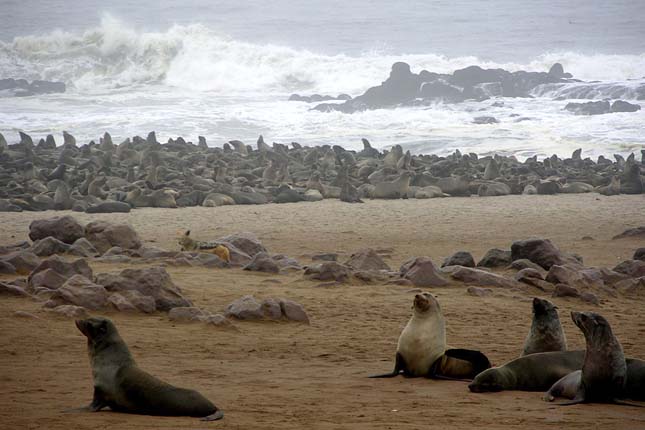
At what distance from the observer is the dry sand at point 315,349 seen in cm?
471

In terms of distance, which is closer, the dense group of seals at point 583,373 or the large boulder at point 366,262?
the dense group of seals at point 583,373

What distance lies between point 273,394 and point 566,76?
43324 millimetres

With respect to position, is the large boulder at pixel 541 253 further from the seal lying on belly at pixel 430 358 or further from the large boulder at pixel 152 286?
the seal lying on belly at pixel 430 358

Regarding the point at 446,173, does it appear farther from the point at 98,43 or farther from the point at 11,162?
the point at 98,43

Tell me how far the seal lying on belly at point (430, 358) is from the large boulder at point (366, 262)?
4899 millimetres

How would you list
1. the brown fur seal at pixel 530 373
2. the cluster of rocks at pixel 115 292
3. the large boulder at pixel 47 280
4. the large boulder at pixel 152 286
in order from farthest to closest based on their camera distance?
the large boulder at pixel 47 280 < the large boulder at pixel 152 286 < the cluster of rocks at pixel 115 292 < the brown fur seal at pixel 530 373

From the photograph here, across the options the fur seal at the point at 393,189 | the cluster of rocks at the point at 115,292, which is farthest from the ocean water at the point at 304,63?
the cluster of rocks at the point at 115,292

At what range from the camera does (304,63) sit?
51.1 meters

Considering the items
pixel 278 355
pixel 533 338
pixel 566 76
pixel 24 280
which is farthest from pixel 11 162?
pixel 566 76

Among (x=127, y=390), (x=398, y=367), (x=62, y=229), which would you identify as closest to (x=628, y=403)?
(x=398, y=367)

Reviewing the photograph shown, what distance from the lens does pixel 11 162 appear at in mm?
21656

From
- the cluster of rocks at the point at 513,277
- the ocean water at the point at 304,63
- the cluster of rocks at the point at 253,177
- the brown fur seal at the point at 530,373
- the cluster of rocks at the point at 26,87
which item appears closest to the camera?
the brown fur seal at the point at 530,373

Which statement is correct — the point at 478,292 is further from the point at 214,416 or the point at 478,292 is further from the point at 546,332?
the point at 214,416

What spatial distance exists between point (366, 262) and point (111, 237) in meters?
3.15
